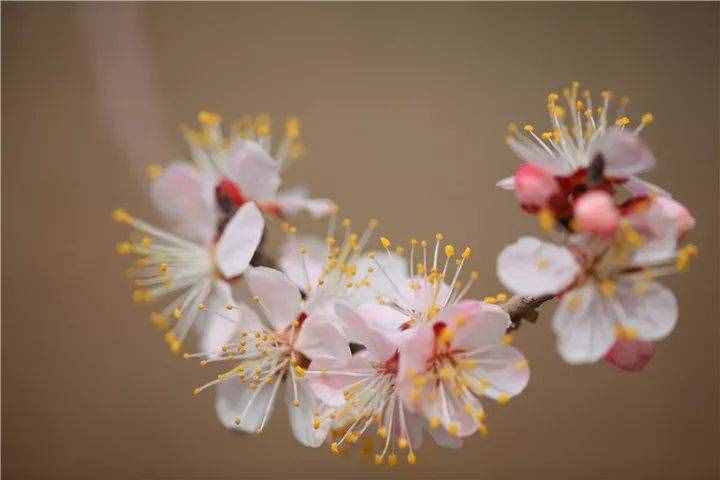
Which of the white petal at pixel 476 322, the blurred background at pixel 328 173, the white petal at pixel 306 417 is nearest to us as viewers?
the white petal at pixel 476 322

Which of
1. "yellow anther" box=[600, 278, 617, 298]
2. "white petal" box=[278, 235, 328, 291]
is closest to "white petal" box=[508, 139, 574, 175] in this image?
"yellow anther" box=[600, 278, 617, 298]

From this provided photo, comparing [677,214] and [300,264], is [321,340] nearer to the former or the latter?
[300,264]

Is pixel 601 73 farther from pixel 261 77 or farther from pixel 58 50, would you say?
pixel 58 50

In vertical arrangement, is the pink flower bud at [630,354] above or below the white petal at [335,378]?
below

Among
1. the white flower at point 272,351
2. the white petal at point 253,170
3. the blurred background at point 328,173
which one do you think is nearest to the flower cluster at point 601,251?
the white flower at point 272,351

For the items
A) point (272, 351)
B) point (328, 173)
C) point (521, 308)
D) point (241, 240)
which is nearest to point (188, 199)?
point (241, 240)

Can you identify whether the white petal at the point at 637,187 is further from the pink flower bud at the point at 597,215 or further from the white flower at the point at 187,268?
the white flower at the point at 187,268

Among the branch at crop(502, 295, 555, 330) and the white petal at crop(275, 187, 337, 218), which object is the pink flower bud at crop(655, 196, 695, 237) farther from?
the white petal at crop(275, 187, 337, 218)
